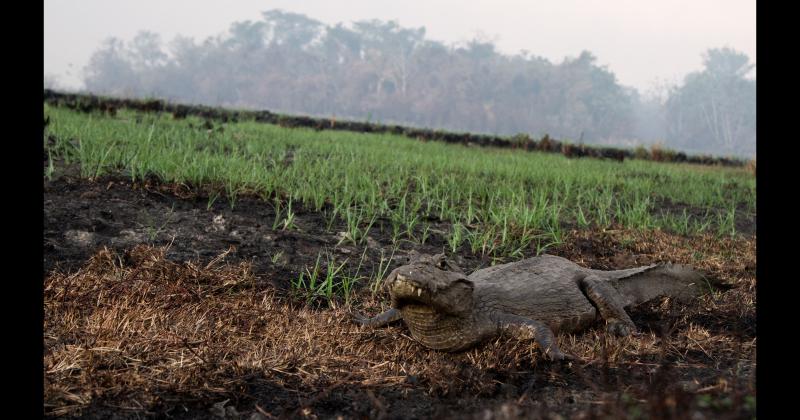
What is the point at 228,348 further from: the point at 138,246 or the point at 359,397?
the point at 138,246

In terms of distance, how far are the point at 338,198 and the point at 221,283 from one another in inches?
85.4

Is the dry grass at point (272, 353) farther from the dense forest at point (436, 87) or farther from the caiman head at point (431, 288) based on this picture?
the dense forest at point (436, 87)

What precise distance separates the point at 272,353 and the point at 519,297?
133 cm

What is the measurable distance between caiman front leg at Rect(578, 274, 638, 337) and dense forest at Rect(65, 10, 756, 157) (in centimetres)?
6412

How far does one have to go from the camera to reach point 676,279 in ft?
13.5

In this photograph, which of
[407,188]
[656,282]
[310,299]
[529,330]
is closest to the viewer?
[529,330]

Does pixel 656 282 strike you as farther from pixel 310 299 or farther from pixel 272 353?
pixel 272 353

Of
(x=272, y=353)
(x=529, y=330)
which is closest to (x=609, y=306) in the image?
(x=529, y=330)

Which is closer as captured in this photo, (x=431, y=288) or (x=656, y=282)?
(x=431, y=288)

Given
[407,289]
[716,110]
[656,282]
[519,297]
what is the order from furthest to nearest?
[716,110]
[656,282]
[519,297]
[407,289]

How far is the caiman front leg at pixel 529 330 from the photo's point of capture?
9.93ft

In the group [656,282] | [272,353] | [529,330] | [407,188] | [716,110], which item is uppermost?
[716,110]

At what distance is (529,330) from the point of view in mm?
3125

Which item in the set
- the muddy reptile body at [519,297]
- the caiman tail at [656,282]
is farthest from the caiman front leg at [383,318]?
the caiman tail at [656,282]
